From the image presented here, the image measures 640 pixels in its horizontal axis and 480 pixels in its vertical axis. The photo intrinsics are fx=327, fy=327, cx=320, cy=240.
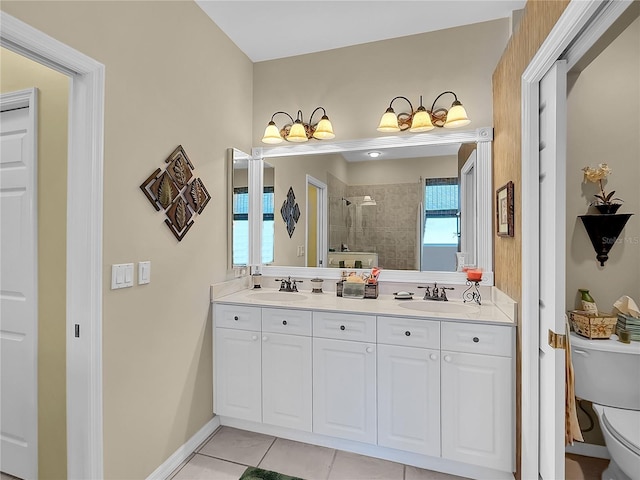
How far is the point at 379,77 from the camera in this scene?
2.48 m

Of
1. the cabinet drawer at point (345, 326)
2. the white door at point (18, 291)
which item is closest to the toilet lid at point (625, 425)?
the cabinet drawer at point (345, 326)

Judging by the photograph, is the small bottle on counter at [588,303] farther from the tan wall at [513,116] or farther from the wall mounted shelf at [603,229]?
the tan wall at [513,116]

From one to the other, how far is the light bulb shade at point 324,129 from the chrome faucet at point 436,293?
1354 millimetres

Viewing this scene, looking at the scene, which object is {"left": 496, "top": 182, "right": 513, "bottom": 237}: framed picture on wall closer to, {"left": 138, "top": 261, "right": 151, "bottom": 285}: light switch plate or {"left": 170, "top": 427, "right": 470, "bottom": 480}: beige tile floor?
{"left": 170, "top": 427, "right": 470, "bottom": 480}: beige tile floor

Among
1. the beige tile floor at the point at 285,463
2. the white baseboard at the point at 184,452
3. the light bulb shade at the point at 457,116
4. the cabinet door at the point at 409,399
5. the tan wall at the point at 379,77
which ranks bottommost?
the beige tile floor at the point at 285,463

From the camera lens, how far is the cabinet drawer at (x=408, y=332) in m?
1.82

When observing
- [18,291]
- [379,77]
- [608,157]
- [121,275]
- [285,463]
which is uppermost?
[379,77]

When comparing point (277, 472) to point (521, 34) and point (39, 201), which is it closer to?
point (39, 201)

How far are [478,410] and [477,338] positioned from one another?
0.39m

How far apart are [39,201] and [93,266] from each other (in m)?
0.56

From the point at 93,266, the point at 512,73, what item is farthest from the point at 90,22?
the point at 512,73

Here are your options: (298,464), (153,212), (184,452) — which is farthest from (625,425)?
(153,212)

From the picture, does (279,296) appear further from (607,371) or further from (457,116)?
(607,371)

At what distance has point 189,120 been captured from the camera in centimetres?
203
